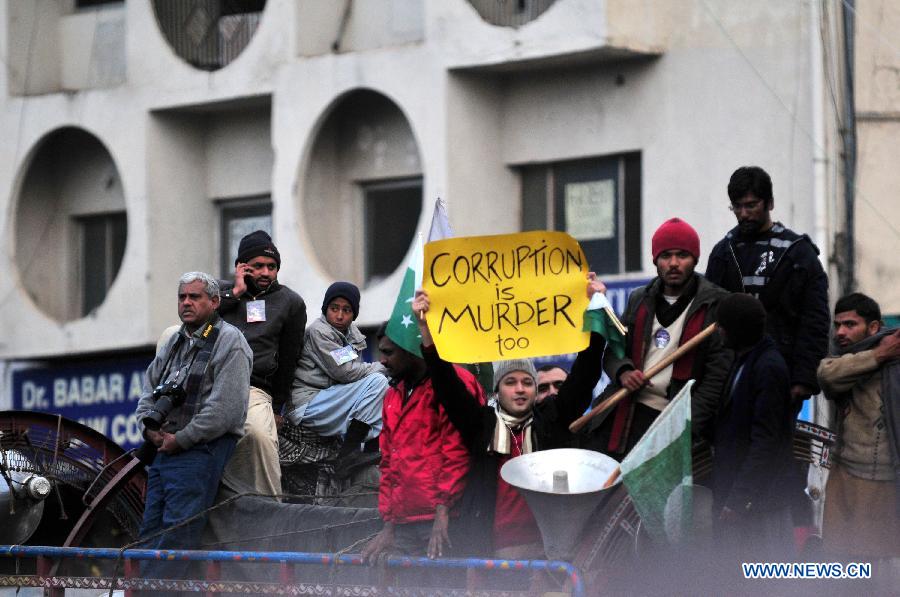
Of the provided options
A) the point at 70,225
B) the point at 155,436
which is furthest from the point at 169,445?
the point at 70,225

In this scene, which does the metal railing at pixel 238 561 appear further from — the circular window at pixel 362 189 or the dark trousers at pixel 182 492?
the circular window at pixel 362 189

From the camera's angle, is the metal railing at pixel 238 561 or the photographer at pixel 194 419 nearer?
the metal railing at pixel 238 561

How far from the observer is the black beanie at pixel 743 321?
741cm

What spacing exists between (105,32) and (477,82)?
6538 mm

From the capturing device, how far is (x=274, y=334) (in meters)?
10.1

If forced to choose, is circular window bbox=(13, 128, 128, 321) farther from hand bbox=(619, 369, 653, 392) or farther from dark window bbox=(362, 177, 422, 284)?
hand bbox=(619, 369, 653, 392)

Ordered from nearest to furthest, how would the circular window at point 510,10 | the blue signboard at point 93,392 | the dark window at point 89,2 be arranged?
A: the circular window at point 510,10, the blue signboard at point 93,392, the dark window at point 89,2

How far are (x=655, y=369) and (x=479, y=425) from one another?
82 cm

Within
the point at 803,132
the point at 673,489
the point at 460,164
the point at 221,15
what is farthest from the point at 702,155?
the point at 673,489

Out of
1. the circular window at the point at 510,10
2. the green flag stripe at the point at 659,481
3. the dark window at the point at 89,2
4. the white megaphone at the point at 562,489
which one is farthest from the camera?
the dark window at the point at 89,2

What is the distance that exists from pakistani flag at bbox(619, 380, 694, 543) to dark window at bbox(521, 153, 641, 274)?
13.2 meters

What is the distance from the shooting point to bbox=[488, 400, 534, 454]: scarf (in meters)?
7.99

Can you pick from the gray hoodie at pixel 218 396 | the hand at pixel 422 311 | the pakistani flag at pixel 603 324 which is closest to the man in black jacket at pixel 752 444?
the pakistani flag at pixel 603 324

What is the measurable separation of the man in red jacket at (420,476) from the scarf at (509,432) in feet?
0.45
